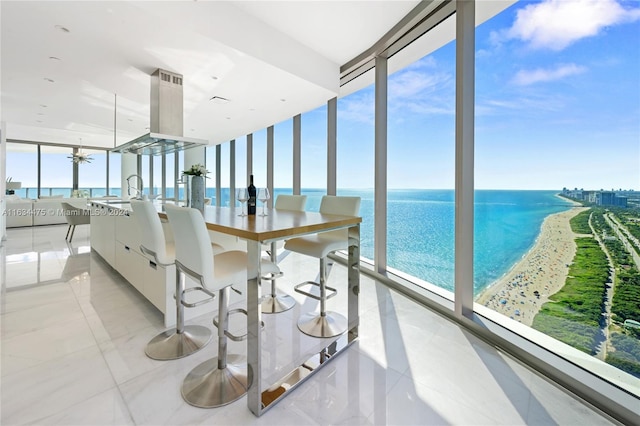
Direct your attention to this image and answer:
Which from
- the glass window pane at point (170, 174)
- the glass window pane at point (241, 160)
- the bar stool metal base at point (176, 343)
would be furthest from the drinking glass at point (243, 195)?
the glass window pane at point (170, 174)

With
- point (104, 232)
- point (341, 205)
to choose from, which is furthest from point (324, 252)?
point (104, 232)

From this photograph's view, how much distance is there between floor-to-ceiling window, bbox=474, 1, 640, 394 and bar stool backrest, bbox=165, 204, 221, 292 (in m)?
2.17

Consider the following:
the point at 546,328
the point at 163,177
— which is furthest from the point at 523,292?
the point at 163,177

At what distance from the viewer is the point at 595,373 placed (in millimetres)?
1597

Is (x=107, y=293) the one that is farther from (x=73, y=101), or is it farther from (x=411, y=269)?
(x=73, y=101)

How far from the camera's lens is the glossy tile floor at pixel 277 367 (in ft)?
4.55

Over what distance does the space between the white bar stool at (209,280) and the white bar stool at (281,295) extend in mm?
822

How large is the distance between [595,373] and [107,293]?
4100 millimetres

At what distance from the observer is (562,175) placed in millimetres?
1970

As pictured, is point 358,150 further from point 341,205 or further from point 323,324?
point 323,324

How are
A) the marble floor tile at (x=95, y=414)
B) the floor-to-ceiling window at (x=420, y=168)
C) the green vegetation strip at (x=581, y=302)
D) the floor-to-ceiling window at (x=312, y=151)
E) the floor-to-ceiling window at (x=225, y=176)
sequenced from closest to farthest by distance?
the marble floor tile at (x=95, y=414), the green vegetation strip at (x=581, y=302), the floor-to-ceiling window at (x=420, y=168), the floor-to-ceiling window at (x=312, y=151), the floor-to-ceiling window at (x=225, y=176)

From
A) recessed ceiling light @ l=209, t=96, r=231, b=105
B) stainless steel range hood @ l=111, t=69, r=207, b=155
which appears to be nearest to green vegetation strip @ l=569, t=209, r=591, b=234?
stainless steel range hood @ l=111, t=69, r=207, b=155

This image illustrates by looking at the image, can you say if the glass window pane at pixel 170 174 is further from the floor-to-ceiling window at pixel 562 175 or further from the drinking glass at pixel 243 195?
the floor-to-ceiling window at pixel 562 175

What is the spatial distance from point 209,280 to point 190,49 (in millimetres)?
2680
